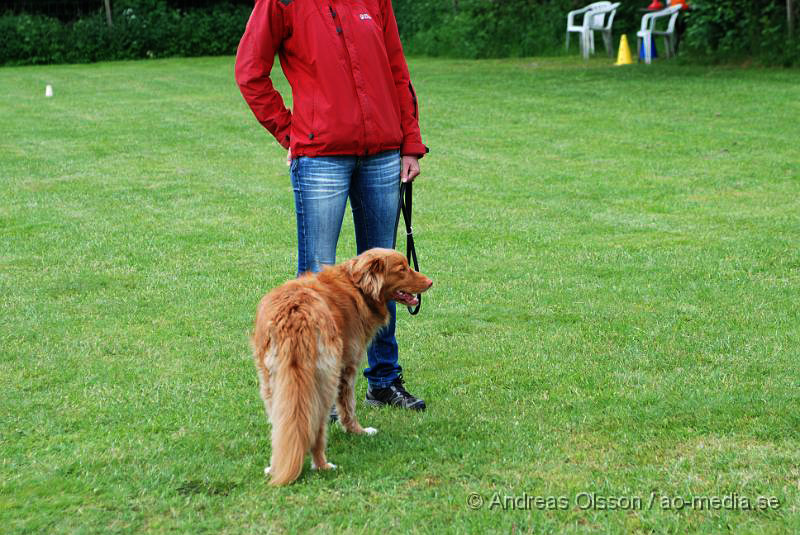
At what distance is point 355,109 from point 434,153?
9.93 m

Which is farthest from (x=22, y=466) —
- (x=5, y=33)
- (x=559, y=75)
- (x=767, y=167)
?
(x=5, y=33)

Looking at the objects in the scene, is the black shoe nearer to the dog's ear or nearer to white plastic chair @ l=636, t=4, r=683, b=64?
the dog's ear

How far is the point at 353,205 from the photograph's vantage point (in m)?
5.45

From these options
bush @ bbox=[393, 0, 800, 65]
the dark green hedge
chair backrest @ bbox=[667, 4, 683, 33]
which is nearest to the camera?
bush @ bbox=[393, 0, 800, 65]

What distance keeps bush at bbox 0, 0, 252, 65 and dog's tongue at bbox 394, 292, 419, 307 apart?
3285 centimetres

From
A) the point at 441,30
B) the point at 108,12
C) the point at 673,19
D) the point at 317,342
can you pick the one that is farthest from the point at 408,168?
the point at 108,12

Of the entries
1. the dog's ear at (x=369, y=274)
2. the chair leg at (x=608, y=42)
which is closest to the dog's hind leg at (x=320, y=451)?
the dog's ear at (x=369, y=274)

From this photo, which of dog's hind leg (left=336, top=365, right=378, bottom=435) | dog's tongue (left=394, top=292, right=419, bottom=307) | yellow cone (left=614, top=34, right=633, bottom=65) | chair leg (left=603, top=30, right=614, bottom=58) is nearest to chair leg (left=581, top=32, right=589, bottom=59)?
chair leg (left=603, top=30, right=614, bottom=58)

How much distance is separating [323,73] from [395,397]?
70.9 inches

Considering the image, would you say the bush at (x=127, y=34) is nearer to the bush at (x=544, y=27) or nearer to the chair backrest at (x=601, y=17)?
the bush at (x=544, y=27)

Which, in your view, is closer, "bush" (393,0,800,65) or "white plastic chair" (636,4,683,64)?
"bush" (393,0,800,65)

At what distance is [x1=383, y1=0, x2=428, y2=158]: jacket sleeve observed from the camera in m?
5.36

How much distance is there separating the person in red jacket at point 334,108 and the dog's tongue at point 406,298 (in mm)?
293

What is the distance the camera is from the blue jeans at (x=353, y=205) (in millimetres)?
5129
